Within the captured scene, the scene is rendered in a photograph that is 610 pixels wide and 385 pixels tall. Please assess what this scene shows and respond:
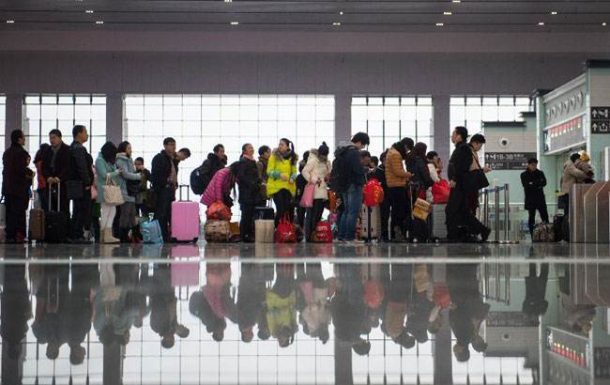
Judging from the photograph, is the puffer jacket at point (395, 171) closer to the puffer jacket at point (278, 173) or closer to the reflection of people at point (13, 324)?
the puffer jacket at point (278, 173)

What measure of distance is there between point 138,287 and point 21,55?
107ft

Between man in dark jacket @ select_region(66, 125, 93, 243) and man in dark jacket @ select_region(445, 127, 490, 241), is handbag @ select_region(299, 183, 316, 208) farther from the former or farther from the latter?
man in dark jacket @ select_region(66, 125, 93, 243)

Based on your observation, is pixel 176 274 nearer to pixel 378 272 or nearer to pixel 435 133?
pixel 378 272

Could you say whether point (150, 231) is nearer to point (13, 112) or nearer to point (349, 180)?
point (349, 180)

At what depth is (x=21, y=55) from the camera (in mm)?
35938

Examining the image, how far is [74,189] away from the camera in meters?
14.2

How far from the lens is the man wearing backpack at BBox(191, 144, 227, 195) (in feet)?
57.4

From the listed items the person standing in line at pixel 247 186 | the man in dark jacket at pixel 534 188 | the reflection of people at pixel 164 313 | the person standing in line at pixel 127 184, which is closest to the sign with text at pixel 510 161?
the man in dark jacket at pixel 534 188

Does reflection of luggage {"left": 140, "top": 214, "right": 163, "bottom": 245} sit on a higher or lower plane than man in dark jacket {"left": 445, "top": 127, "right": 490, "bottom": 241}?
lower

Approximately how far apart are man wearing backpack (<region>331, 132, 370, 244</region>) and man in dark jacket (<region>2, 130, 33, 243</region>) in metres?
4.75

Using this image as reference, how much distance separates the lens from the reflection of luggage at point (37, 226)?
575 inches

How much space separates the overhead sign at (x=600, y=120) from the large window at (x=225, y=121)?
16.2 m

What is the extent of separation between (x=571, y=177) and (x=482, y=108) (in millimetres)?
20165

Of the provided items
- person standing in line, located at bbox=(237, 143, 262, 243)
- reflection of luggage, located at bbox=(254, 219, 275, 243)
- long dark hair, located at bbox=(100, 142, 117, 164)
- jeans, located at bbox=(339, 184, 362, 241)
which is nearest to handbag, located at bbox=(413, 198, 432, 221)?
jeans, located at bbox=(339, 184, 362, 241)
